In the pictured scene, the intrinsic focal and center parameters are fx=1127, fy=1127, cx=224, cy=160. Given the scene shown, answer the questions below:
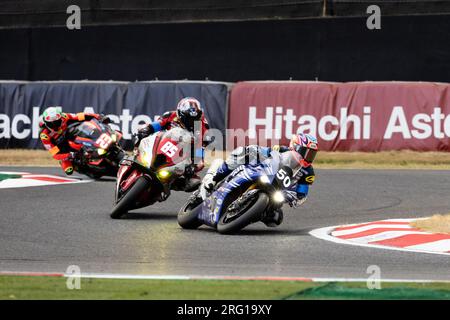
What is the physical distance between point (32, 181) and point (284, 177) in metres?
6.90

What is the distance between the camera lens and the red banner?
19.8m

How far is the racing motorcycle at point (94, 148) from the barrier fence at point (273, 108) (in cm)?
278

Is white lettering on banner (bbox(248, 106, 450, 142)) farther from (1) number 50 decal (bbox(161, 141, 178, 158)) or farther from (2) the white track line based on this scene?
(2) the white track line

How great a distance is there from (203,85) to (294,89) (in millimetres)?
1840

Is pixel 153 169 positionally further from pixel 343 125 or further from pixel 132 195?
pixel 343 125

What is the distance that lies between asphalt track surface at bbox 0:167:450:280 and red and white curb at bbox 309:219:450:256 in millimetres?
257

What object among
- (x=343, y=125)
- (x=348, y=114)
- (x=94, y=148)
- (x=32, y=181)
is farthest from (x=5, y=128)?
(x=348, y=114)

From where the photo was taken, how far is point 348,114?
2027 cm

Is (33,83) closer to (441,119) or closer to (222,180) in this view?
(441,119)

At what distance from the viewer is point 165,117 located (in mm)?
13398

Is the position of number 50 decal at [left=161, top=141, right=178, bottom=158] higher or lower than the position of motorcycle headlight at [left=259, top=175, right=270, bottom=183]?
higher

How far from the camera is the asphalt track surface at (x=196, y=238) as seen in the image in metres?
9.35

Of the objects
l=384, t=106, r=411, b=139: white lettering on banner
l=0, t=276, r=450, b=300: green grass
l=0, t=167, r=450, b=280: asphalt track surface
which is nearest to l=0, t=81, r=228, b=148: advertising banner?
l=384, t=106, r=411, b=139: white lettering on banner

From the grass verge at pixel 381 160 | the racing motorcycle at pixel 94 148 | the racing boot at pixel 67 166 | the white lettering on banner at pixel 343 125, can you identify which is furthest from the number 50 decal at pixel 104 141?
the white lettering on banner at pixel 343 125
